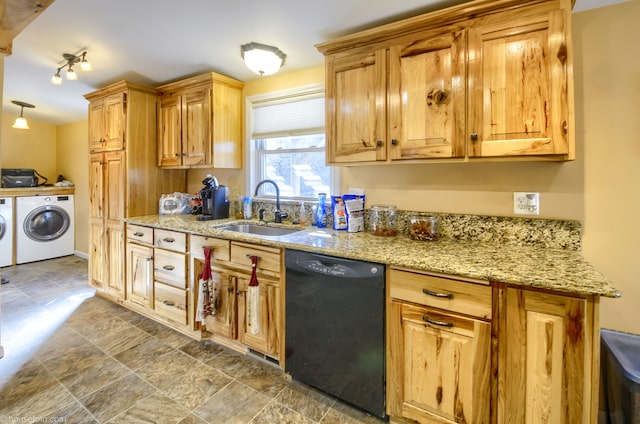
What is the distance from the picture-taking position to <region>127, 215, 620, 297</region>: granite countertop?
3.81 feet

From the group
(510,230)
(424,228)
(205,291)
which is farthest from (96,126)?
(510,230)

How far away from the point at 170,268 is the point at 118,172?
4.32 ft

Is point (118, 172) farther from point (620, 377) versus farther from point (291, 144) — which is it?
point (620, 377)

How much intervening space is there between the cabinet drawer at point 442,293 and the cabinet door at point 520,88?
2.28ft

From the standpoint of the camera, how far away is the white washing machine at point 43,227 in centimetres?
443

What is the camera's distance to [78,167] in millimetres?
4883

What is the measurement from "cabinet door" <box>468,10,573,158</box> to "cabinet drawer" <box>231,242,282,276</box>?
125 centimetres

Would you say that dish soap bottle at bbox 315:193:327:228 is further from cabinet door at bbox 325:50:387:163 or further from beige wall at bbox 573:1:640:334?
beige wall at bbox 573:1:640:334

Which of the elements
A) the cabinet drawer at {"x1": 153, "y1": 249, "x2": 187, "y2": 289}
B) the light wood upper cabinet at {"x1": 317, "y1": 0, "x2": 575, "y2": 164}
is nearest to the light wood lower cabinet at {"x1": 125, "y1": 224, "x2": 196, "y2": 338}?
the cabinet drawer at {"x1": 153, "y1": 249, "x2": 187, "y2": 289}

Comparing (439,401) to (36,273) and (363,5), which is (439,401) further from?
(36,273)

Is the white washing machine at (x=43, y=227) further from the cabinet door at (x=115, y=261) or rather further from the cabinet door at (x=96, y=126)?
the cabinet door at (x=115, y=261)

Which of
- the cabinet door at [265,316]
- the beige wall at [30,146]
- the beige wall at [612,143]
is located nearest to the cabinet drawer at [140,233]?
the cabinet door at [265,316]

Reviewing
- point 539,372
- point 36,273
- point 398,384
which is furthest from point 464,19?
point 36,273

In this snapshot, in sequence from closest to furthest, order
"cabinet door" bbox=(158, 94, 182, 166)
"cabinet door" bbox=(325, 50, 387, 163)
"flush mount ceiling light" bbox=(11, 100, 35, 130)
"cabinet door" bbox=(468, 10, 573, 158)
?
"cabinet door" bbox=(468, 10, 573, 158)
"cabinet door" bbox=(325, 50, 387, 163)
"cabinet door" bbox=(158, 94, 182, 166)
"flush mount ceiling light" bbox=(11, 100, 35, 130)
